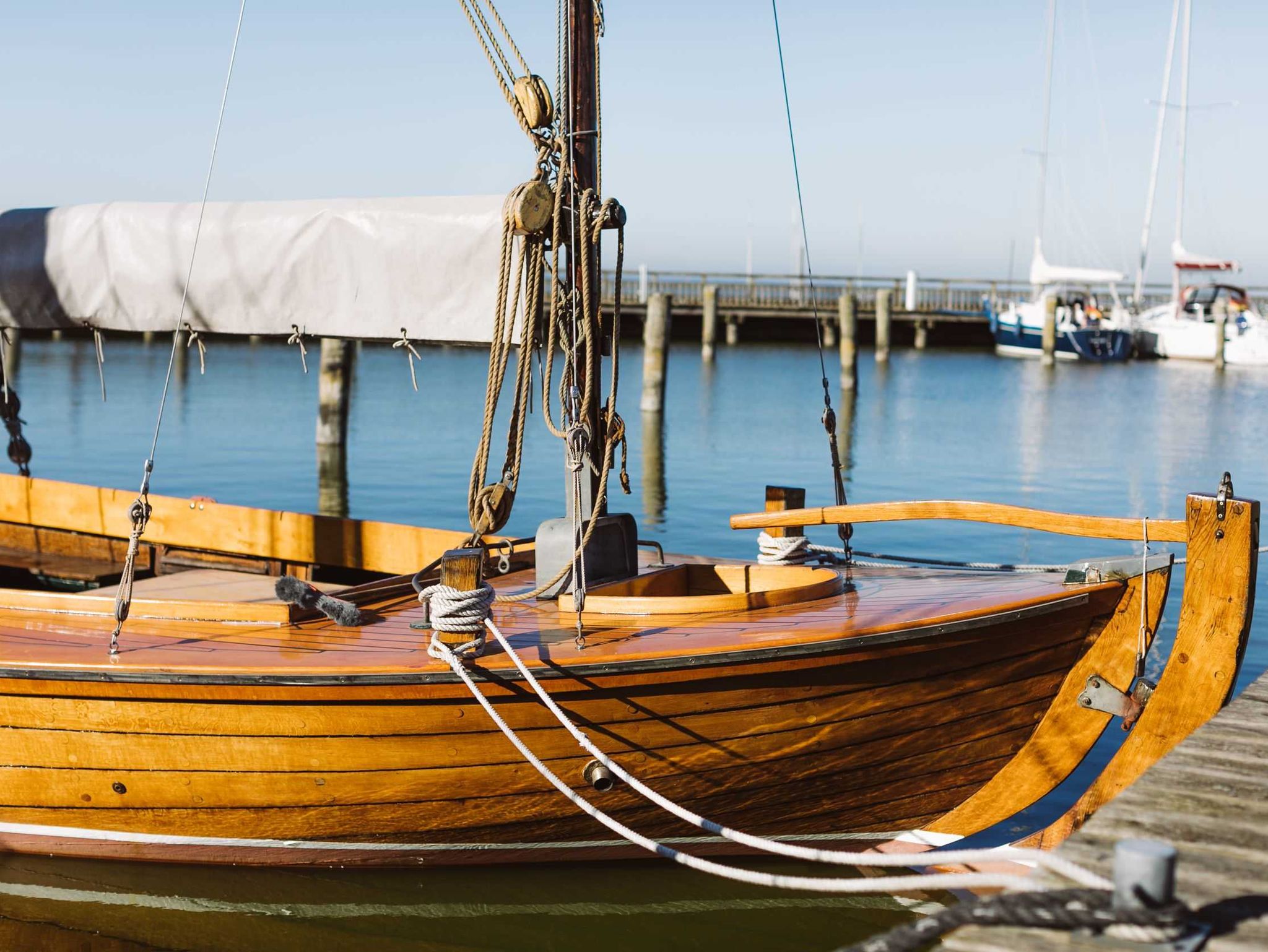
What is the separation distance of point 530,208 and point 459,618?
1829 mm

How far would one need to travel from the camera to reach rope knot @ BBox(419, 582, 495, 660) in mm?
5012

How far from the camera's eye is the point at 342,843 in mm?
5512

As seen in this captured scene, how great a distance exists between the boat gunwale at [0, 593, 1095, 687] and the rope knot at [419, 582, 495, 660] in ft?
0.28

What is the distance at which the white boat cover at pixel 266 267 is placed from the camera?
605 cm

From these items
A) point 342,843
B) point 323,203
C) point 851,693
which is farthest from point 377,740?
point 323,203

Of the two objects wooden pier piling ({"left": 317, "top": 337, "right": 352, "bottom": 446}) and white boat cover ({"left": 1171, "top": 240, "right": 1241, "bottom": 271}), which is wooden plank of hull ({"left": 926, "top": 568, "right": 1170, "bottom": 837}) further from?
white boat cover ({"left": 1171, "top": 240, "right": 1241, "bottom": 271})

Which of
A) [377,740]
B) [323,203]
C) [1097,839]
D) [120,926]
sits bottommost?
[120,926]

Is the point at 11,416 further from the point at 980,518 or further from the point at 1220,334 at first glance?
the point at 1220,334

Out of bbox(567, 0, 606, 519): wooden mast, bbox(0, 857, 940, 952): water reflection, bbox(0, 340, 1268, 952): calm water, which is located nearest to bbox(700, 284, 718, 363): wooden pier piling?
bbox(0, 340, 1268, 952): calm water

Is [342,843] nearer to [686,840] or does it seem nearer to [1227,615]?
[686,840]

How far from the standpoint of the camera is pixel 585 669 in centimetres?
497

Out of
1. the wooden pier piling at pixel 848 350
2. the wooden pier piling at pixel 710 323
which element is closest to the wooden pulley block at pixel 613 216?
the wooden pier piling at pixel 848 350

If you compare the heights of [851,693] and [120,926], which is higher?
[851,693]

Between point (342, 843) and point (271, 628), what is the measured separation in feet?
3.20
